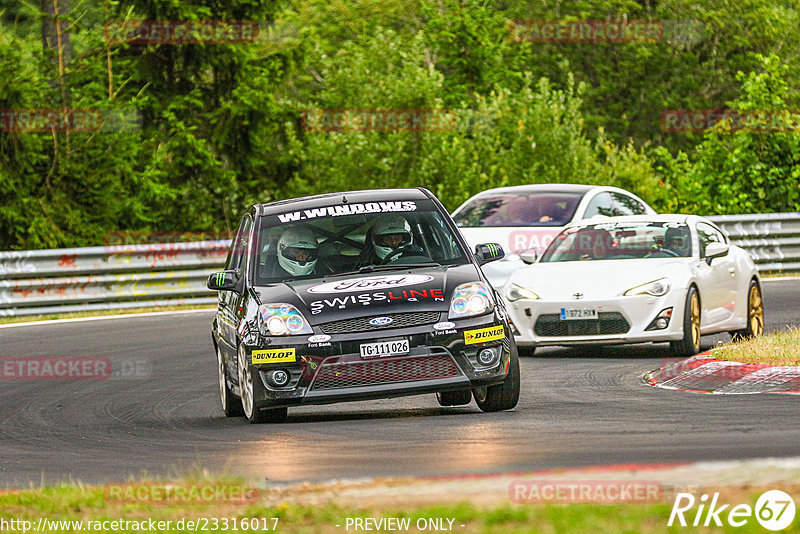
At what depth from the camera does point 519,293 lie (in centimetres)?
1458

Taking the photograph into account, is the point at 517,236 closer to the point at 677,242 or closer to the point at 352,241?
the point at 677,242

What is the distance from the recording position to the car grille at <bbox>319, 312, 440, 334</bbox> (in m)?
9.91

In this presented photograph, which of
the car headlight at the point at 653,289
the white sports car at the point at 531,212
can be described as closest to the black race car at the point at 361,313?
the car headlight at the point at 653,289

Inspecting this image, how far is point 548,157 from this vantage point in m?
30.7

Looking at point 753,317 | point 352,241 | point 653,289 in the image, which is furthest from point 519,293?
point 352,241

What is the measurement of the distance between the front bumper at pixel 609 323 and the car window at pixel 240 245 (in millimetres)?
3472

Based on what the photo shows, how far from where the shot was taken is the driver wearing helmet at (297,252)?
10.8 m

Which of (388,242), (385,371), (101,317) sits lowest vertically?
(101,317)

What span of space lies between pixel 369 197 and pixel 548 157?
19.7 m

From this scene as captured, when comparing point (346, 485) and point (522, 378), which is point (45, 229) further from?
point (346, 485)

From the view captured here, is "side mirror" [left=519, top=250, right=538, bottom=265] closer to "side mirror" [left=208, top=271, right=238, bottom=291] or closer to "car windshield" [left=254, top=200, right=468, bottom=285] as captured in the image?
"car windshield" [left=254, top=200, right=468, bottom=285]

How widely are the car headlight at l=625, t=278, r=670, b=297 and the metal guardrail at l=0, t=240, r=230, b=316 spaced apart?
1005 centimetres

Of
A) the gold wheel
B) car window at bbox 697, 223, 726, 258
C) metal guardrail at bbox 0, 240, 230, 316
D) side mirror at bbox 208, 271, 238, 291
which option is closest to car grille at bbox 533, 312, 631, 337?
car window at bbox 697, 223, 726, 258

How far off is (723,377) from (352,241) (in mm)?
3248
